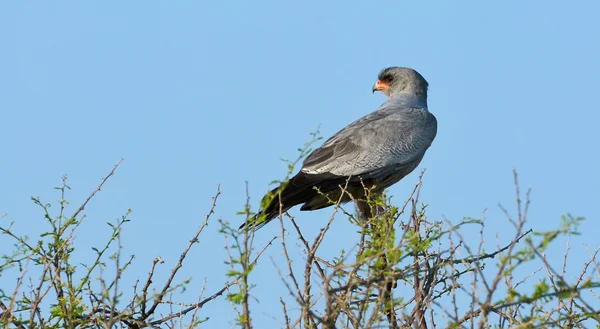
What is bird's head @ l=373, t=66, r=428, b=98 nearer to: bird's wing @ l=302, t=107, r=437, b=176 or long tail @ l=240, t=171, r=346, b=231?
bird's wing @ l=302, t=107, r=437, b=176

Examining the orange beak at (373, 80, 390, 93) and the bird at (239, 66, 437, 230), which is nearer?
the bird at (239, 66, 437, 230)

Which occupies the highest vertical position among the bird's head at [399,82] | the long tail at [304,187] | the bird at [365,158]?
the bird's head at [399,82]

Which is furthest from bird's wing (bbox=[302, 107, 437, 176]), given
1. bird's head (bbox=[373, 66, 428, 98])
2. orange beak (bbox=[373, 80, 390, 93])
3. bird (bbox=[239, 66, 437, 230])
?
orange beak (bbox=[373, 80, 390, 93])

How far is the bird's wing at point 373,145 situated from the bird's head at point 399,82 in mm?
1005

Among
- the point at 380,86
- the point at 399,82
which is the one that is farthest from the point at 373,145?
the point at 380,86

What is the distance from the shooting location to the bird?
24.4 feet

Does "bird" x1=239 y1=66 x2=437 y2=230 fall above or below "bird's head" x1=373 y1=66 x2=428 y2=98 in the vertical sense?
below

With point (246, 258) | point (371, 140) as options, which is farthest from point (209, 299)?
point (371, 140)

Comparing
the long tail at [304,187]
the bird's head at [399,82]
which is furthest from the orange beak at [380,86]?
the long tail at [304,187]

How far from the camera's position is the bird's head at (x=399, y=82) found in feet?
30.9

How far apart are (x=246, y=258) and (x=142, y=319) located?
1424mm

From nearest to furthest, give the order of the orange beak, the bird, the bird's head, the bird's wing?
the bird, the bird's wing, the bird's head, the orange beak

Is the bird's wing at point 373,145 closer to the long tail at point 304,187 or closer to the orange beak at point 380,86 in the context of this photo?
the long tail at point 304,187

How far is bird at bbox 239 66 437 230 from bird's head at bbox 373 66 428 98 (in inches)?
27.9
